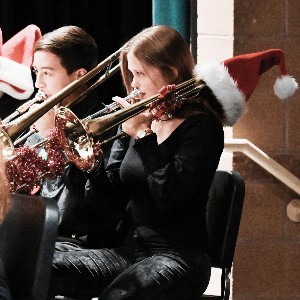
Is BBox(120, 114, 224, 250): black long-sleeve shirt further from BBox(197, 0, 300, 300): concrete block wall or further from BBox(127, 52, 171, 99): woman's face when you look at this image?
BBox(197, 0, 300, 300): concrete block wall

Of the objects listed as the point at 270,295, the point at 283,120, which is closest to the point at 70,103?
the point at 283,120

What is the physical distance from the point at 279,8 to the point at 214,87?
3.08 ft

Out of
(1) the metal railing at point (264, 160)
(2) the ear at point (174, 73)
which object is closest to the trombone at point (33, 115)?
(2) the ear at point (174, 73)

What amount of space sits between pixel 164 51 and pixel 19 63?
0.80 meters

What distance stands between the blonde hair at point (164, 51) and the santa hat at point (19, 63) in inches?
25.6

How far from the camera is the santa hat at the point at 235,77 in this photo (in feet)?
7.25

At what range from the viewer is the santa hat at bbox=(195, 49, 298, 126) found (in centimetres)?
221

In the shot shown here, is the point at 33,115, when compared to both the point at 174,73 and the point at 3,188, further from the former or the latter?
the point at 3,188

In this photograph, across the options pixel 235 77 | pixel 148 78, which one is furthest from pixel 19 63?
pixel 235 77

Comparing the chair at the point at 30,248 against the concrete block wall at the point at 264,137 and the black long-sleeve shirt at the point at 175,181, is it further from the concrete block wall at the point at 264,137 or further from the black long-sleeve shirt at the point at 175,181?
the concrete block wall at the point at 264,137

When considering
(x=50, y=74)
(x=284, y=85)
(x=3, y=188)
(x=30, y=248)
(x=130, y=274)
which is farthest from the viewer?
(x=50, y=74)

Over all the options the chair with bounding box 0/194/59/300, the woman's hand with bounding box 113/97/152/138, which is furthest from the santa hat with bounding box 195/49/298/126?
the chair with bounding box 0/194/59/300

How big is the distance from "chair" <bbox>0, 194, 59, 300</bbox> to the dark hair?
96 centimetres

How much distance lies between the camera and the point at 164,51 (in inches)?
87.5
